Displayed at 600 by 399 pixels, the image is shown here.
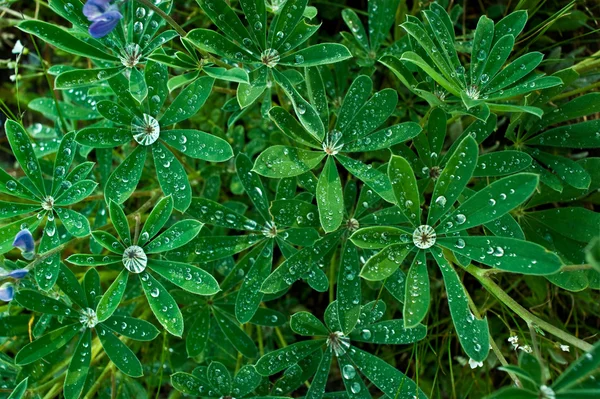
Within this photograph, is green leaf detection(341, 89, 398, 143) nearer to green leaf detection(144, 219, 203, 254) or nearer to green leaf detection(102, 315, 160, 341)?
green leaf detection(144, 219, 203, 254)

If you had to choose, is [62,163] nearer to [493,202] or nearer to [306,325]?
[306,325]

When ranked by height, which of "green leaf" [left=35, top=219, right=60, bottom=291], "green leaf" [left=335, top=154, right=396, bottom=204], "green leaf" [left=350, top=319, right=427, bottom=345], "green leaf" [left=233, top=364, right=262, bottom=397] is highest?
"green leaf" [left=335, top=154, right=396, bottom=204]

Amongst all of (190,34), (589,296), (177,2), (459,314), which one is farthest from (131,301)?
(589,296)

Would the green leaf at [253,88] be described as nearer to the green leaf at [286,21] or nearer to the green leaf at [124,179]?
the green leaf at [286,21]

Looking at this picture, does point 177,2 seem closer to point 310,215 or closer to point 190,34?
point 190,34

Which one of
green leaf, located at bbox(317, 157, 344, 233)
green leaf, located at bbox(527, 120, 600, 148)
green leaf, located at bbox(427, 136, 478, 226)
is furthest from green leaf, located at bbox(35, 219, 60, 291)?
green leaf, located at bbox(527, 120, 600, 148)

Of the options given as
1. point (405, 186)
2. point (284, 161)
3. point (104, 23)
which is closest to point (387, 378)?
point (405, 186)
